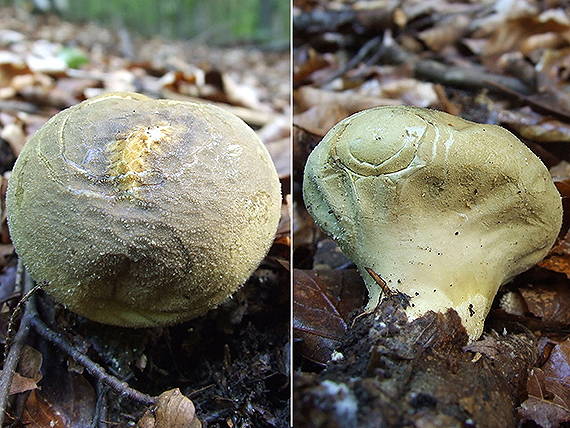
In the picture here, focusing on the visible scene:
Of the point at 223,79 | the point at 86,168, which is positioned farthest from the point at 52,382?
the point at 223,79

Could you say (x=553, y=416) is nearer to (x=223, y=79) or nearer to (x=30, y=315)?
(x=30, y=315)

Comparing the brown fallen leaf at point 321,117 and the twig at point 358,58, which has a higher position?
the brown fallen leaf at point 321,117

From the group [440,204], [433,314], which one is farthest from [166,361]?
[440,204]

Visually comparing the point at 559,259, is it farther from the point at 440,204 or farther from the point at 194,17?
the point at 194,17

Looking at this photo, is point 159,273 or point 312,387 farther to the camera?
point 159,273

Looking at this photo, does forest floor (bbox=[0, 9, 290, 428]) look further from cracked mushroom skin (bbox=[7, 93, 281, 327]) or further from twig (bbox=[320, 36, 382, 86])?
twig (bbox=[320, 36, 382, 86])

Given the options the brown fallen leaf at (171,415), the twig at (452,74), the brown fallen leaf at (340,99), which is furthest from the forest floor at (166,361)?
the twig at (452,74)

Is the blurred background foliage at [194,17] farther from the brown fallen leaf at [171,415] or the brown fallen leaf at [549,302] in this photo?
the brown fallen leaf at [171,415]
